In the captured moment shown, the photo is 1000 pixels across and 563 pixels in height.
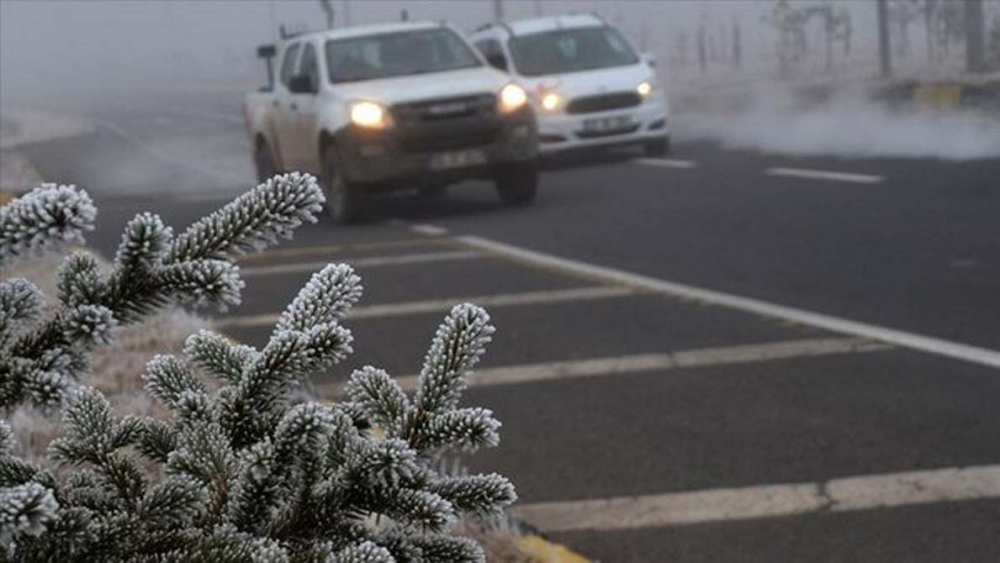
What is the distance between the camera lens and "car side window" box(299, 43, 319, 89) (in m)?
18.5

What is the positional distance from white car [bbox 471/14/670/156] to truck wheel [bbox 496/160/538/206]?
181 inches

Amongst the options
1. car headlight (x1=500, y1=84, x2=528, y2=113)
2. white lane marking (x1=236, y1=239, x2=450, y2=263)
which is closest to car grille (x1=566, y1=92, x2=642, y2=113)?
car headlight (x1=500, y1=84, x2=528, y2=113)

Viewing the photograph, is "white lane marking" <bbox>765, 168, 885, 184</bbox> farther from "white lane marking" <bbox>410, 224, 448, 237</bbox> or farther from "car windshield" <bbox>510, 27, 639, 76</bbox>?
"car windshield" <bbox>510, 27, 639, 76</bbox>

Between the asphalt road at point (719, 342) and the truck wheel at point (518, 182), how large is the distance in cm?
17

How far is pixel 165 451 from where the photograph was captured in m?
2.49

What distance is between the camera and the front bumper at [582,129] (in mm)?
22672

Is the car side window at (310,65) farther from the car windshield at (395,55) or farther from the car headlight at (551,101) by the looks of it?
the car headlight at (551,101)

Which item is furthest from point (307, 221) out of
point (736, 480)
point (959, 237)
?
point (959, 237)

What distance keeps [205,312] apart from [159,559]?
9.61 meters

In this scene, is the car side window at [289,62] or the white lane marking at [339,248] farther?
the car side window at [289,62]

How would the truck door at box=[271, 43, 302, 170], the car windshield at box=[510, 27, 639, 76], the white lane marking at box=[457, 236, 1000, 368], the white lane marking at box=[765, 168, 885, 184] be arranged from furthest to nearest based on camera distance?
the car windshield at box=[510, 27, 639, 76]
the truck door at box=[271, 43, 302, 170]
the white lane marking at box=[765, 168, 885, 184]
the white lane marking at box=[457, 236, 1000, 368]

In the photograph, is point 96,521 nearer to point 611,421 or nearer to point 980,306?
point 611,421

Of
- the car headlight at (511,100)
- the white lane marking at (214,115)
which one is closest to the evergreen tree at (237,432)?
the car headlight at (511,100)

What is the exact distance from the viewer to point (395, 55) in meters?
18.6
